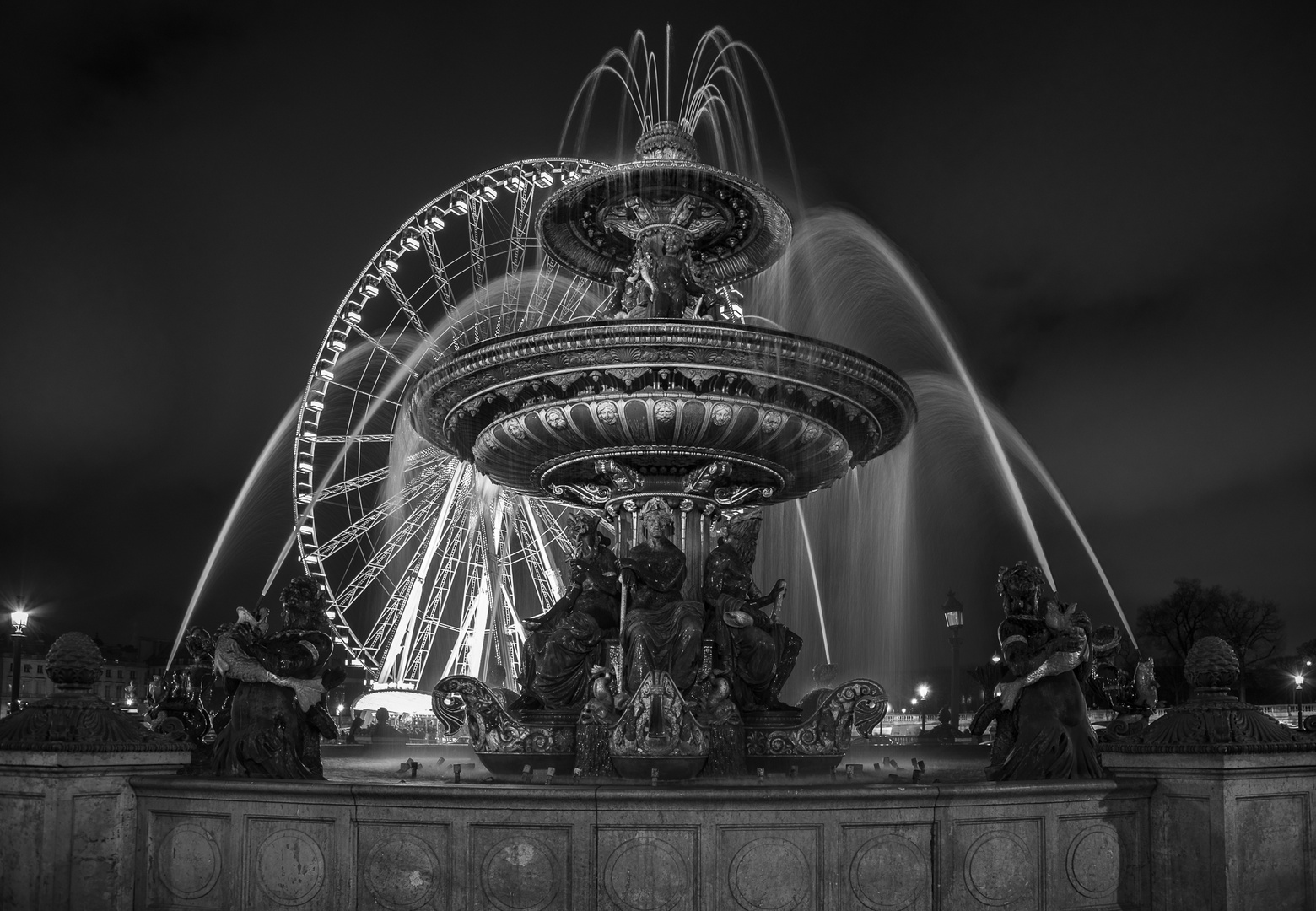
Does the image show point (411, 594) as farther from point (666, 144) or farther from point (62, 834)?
point (62, 834)

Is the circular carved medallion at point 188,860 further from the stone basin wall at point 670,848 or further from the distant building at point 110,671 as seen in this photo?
the distant building at point 110,671

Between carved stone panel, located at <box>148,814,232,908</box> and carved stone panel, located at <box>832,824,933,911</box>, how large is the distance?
2.69 metres

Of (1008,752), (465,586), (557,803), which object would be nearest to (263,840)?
(557,803)

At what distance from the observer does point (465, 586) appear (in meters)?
23.7

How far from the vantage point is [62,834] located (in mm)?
5344

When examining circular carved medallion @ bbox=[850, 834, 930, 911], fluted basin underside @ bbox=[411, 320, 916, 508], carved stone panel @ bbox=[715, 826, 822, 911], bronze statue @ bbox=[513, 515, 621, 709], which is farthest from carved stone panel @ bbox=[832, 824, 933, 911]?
fluted basin underside @ bbox=[411, 320, 916, 508]

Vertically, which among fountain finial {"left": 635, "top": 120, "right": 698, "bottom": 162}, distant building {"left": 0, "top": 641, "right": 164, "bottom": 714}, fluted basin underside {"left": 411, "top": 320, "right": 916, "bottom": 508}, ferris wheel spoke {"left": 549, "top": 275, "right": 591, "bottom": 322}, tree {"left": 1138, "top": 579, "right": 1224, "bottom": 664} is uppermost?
ferris wheel spoke {"left": 549, "top": 275, "right": 591, "bottom": 322}

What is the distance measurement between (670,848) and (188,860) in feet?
7.41

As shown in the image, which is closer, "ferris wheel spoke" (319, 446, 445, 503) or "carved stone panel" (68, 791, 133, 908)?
"carved stone panel" (68, 791, 133, 908)

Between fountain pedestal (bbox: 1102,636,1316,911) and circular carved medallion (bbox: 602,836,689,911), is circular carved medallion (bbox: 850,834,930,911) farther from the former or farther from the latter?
fountain pedestal (bbox: 1102,636,1316,911)

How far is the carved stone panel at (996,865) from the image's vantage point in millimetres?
4918

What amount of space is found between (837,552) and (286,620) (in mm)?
14928

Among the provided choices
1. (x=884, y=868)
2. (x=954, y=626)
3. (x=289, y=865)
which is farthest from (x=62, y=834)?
(x=954, y=626)

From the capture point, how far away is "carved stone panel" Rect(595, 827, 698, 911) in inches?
187
